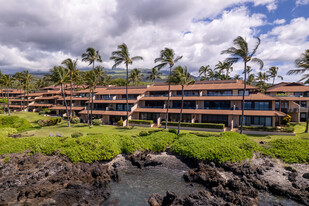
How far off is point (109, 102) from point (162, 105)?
17014 millimetres

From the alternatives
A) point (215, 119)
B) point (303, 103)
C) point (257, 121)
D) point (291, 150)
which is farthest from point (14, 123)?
point (303, 103)

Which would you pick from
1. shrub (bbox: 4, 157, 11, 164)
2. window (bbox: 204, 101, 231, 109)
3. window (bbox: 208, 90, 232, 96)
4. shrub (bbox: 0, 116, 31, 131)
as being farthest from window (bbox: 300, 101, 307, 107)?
shrub (bbox: 0, 116, 31, 131)

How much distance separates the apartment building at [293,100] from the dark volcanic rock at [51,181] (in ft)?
142

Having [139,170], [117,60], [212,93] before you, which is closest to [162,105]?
[212,93]

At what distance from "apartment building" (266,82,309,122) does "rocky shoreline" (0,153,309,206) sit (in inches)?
1041

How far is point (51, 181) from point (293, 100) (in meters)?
60.5

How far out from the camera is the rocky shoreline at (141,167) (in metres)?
18.3

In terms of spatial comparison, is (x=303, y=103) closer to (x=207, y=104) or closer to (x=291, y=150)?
(x=207, y=104)

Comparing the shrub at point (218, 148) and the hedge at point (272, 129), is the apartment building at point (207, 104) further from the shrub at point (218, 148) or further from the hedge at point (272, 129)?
the shrub at point (218, 148)

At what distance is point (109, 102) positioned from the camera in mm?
55688

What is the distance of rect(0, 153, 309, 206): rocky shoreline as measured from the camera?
18266 mm

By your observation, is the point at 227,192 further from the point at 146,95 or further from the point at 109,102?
the point at 109,102

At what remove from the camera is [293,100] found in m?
50.2

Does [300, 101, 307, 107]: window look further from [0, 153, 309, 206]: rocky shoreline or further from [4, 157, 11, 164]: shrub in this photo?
[4, 157, 11, 164]: shrub
